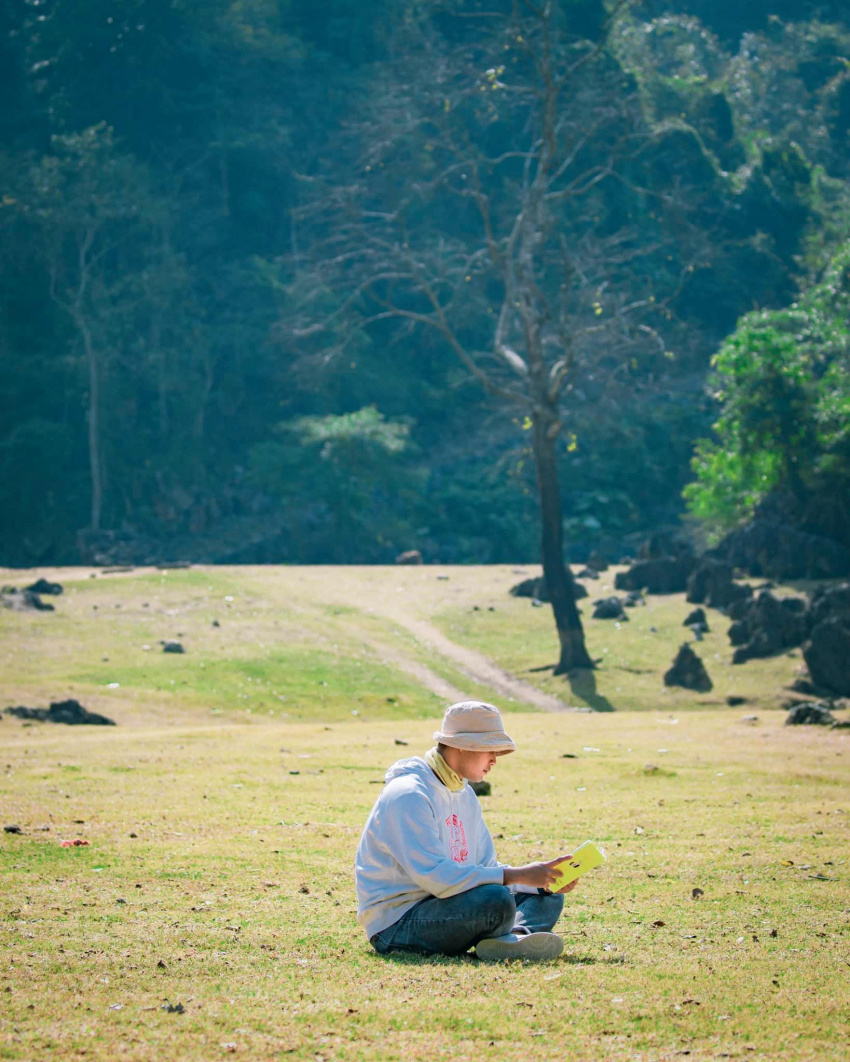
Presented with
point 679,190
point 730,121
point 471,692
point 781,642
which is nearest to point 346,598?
point 471,692

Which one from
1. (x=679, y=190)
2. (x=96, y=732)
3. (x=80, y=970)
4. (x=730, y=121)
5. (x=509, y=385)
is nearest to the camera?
(x=80, y=970)

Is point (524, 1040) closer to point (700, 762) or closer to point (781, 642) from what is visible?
point (700, 762)

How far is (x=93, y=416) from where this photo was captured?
5459 cm

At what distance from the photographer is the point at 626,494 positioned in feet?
188

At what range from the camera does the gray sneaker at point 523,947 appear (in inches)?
253

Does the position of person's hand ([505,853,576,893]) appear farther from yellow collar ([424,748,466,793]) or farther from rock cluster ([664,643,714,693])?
rock cluster ([664,643,714,693])

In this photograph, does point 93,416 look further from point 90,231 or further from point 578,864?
point 578,864

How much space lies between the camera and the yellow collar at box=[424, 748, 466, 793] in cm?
648

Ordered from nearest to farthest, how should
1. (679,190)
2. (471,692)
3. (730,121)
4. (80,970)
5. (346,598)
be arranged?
(80,970), (471,692), (346,598), (679,190), (730,121)

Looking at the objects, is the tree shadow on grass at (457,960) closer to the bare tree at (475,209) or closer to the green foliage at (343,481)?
the bare tree at (475,209)

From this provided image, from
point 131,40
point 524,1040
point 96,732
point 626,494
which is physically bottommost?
point 96,732

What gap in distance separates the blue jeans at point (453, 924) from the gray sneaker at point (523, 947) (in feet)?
0.20

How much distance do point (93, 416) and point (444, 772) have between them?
5040 cm

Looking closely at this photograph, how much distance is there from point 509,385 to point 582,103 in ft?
39.1
